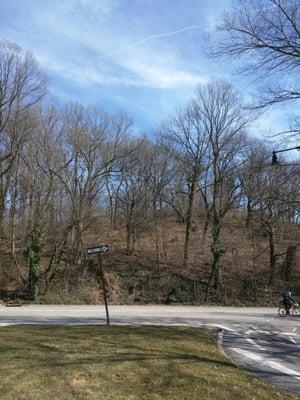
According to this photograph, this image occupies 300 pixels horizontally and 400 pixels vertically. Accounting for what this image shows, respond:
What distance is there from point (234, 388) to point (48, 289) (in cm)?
2987

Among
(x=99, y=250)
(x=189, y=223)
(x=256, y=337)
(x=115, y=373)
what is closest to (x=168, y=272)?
(x=189, y=223)

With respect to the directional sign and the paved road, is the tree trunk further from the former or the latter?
the directional sign

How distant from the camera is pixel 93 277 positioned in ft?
127

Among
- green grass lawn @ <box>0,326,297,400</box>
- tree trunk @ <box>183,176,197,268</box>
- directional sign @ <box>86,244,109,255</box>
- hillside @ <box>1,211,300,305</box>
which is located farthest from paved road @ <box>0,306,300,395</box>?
tree trunk @ <box>183,176,197,268</box>

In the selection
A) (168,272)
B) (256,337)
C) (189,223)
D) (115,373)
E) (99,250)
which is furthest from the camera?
(189,223)

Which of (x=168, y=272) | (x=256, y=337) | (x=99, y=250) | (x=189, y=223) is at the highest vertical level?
(x=189, y=223)

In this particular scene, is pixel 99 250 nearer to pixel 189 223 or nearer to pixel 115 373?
pixel 115 373

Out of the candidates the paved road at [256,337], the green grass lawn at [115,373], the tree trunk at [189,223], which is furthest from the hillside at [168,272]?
the green grass lawn at [115,373]

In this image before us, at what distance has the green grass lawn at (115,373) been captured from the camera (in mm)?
7043

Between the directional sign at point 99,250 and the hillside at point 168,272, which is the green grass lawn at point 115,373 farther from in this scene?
the hillside at point 168,272

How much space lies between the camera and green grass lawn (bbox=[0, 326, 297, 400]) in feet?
23.1

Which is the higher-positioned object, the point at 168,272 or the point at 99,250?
the point at 168,272

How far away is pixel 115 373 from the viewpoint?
8.15m

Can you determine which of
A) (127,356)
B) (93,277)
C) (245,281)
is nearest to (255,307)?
(245,281)
